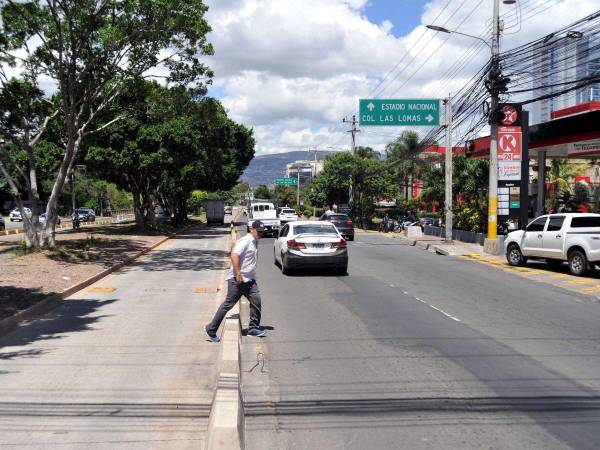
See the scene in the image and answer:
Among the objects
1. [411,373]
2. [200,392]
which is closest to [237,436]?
[200,392]

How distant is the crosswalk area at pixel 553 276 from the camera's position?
15.1 metres

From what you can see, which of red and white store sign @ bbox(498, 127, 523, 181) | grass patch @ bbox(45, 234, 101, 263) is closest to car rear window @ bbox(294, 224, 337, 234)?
grass patch @ bbox(45, 234, 101, 263)

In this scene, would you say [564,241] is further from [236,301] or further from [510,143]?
[236,301]

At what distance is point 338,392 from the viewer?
6.42 m

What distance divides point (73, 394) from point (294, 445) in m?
2.60

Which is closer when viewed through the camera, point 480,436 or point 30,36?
point 480,436

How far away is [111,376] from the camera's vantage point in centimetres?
702

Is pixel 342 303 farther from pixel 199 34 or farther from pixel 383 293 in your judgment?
pixel 199 34

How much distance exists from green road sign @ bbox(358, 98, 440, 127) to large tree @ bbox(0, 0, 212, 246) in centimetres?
791

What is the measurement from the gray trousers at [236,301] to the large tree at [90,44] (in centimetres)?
1389

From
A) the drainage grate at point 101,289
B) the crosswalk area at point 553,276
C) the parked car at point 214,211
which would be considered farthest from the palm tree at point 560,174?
the parked car at point 214,211

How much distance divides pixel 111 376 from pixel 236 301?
7.72 feet

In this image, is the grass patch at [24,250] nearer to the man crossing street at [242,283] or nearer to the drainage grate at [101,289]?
the drainage grate at [101,289]

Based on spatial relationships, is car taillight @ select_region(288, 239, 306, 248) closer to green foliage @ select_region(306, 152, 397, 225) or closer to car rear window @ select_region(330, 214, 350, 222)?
car rear window @ select_region(330, 214, 350, 222)
